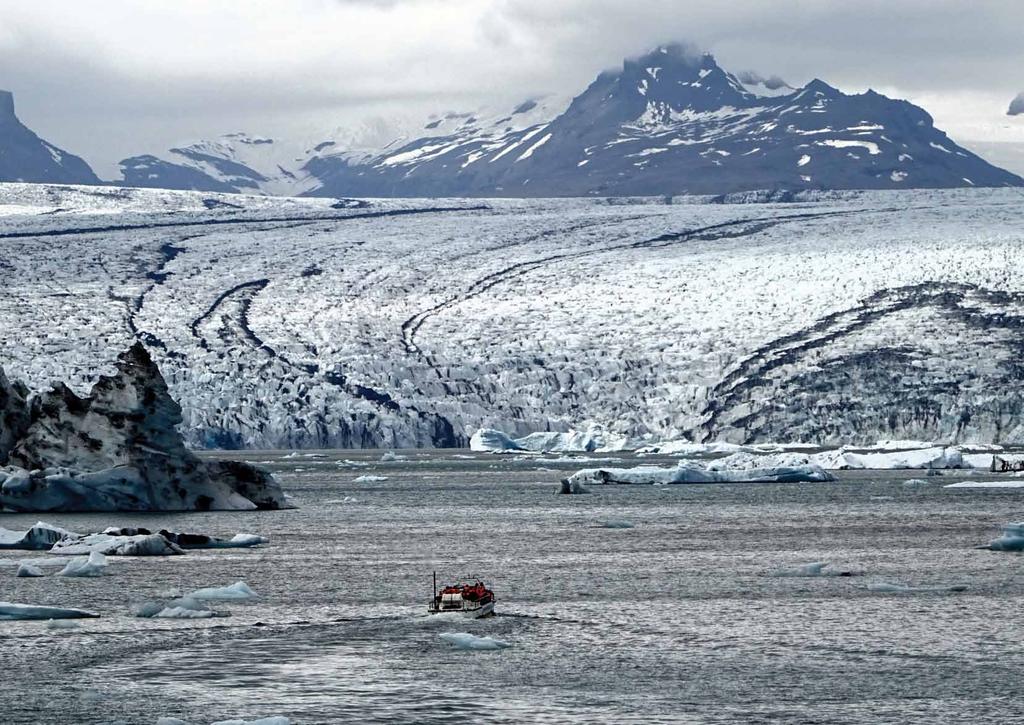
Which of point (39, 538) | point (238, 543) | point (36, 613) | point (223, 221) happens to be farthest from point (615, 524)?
point (223, 221)

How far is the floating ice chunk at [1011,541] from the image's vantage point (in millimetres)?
30250

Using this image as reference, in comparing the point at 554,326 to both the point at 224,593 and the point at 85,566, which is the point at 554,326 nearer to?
the point at 85,566

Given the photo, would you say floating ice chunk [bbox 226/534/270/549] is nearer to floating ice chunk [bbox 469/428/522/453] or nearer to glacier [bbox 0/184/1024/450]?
glacier [bbox 0/184/1024/450]

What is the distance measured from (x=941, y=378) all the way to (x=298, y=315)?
2907 cm

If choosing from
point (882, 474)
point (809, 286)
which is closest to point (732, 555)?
point (882, 474)

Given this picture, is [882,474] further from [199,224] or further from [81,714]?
[199,224]

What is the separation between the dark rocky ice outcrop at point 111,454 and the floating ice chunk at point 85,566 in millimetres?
11425

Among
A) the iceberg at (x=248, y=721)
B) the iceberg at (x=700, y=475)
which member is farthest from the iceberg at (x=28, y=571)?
the iceberg at (x=700, y=475)

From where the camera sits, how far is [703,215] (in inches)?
3974

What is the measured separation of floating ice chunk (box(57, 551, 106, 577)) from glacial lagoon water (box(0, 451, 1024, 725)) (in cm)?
20

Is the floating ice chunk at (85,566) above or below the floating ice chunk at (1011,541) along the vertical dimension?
above

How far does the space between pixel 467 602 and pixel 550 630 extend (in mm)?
1898

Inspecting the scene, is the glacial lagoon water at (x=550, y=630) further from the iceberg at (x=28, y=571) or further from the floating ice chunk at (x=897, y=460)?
the floating ice chunk at (x=897, y=460)

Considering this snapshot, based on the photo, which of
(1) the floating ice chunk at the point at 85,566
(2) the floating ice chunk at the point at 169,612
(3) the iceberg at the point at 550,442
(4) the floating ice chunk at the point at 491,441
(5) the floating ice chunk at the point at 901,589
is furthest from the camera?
(4) the floating ice chunk at the point at 491,441
